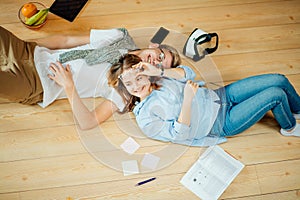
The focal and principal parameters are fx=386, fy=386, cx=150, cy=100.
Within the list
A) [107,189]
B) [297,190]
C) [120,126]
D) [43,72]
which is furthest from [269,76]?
[43,72]

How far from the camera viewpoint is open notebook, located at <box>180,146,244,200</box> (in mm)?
1621

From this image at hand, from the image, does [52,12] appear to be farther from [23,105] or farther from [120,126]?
[120,126]

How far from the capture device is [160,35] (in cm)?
200

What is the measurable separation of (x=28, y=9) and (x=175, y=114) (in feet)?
3.03

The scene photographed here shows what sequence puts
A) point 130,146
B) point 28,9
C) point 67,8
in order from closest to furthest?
point 130,146 → point 28,9 → point 67,8

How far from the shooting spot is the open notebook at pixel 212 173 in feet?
5.32

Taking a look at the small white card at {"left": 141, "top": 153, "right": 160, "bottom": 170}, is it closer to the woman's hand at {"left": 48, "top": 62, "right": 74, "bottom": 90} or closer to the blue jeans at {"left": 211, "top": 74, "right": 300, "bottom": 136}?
the blue jeans at {"left": 211, "top": 74, "right": 300, "bottom": 136}

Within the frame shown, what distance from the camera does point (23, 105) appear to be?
179 cm

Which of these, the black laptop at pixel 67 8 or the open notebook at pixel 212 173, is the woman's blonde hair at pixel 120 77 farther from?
the black laptop at pixel 67 8

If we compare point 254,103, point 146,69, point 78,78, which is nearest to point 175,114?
point 146,69

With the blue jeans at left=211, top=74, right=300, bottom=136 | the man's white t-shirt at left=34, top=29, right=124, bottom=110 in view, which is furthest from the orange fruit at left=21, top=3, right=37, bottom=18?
the blue jeans at left=211, top=74, right=300, bottom=136

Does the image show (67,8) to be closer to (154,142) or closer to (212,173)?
(154,142)

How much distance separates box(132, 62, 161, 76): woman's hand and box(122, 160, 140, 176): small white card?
0.39 metres

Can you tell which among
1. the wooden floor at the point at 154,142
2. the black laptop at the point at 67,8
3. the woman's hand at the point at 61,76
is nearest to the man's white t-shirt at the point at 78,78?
the woman's hand at the point at 61,76
